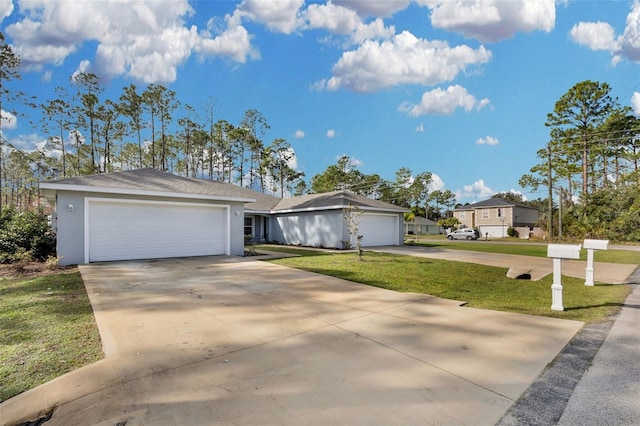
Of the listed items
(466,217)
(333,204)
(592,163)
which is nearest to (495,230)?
(466,217)

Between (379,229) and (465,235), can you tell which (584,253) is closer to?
(379,229)

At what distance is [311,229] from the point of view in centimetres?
1834

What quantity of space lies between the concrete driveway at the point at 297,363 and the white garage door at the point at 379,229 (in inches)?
472

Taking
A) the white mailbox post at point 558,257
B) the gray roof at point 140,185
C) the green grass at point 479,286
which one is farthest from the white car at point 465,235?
the white mailbox post at point 558,257

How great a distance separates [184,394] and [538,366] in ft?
10.9

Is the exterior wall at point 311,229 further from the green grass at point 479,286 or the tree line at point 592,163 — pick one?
the tree line at point 592,163

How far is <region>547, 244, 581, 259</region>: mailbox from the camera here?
487cm

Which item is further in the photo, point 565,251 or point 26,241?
point 26,241

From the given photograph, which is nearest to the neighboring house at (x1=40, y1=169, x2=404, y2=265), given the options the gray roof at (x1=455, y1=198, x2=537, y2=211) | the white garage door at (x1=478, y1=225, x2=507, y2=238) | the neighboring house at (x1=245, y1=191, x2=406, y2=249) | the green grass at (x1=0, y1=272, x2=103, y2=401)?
the green grass at (x1=0, y1=272, x2=103, y2=401)

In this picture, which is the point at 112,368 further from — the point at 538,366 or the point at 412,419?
the point at 538,366

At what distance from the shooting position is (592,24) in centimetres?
1337

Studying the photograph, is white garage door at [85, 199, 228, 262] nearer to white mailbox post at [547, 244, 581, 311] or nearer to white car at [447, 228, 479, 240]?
white mailbox post at [547, 244, 581, 311]

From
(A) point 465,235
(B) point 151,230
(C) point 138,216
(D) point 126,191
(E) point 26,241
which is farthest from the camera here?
(A) point 465,235

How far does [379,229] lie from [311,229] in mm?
4223
